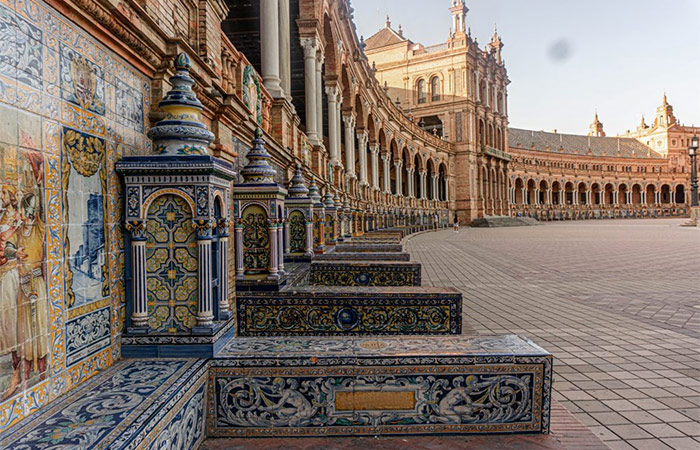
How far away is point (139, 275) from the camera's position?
2.71 metres

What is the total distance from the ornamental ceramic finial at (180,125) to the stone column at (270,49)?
220 inches

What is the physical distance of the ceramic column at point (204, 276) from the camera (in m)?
2.75

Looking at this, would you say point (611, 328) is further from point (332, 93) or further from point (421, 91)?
point (421, 91)

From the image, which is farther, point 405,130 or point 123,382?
point 405,130

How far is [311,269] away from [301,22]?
8374mm

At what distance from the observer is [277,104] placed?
827cm

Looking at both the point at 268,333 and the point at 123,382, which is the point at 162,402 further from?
the point at 268,333

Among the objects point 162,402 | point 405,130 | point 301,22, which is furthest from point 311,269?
point 405,130

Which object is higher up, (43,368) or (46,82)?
(46,82)

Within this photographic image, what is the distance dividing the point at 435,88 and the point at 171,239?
50.1 meters

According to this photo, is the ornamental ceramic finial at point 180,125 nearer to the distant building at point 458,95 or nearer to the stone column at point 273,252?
the stone column at point 273,252

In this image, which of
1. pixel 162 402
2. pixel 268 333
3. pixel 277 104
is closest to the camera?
pixel 162 402

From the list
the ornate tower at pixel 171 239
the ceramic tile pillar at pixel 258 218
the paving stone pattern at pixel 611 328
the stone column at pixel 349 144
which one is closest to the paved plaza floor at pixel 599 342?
the paving stone pattern at pixel 611 328

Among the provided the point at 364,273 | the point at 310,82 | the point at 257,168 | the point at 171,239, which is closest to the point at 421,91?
the point at 310,82
